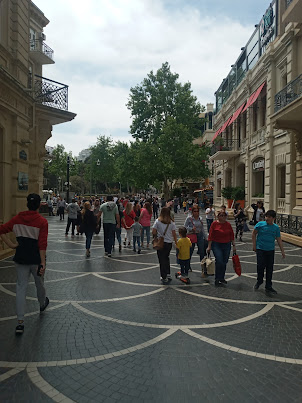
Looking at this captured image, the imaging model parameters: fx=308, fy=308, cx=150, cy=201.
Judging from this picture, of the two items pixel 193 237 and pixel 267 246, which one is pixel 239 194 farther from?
pixel 267 246

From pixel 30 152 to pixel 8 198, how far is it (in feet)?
19.7

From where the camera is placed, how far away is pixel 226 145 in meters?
29.1

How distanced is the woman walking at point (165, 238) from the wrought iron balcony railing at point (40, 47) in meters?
16.5

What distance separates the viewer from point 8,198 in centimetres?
1034

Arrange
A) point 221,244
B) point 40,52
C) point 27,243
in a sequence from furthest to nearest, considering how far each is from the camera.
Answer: point 40,52, point 221,244, point 27,243

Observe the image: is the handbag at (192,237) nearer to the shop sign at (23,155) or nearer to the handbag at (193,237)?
the handbag at (193,237)

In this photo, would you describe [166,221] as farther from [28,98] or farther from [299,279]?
[28,98]

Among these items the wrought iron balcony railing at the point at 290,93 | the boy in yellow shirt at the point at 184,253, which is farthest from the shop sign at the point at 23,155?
the wrought iron balcony railing at the point at 290,93

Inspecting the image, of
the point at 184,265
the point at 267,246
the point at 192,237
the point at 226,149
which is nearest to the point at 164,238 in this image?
the point at 184,265

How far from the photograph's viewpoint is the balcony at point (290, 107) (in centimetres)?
1298

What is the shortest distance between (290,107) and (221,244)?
8951 millimetres

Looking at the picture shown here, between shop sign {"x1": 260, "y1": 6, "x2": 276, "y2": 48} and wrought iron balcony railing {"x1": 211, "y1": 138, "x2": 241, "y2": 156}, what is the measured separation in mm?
8509

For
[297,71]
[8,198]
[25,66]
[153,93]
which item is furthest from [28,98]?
[153,93]

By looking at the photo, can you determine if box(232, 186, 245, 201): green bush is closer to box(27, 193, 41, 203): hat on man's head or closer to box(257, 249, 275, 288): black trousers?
box(257, 249, 275, 288): black trousers
